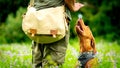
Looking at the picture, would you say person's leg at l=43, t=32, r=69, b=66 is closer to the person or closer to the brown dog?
the person

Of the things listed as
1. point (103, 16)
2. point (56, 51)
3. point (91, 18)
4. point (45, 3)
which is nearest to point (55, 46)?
point (56, 51)

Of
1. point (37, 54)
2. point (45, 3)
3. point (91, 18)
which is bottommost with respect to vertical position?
point (91, 18)

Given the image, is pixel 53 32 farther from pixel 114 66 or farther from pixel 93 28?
pixel 93 28

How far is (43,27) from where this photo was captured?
23.9 ft

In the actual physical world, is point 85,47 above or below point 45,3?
below

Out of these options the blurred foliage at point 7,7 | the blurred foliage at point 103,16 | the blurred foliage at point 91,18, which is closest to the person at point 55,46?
the blurred foliage at point 91,18

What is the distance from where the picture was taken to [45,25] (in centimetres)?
729

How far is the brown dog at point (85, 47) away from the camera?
301 inches

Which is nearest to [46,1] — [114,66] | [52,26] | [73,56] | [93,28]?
[52,26]

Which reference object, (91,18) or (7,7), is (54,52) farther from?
(7,7)

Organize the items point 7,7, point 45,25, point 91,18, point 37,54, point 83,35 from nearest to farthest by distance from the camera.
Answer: point 45,25 → point 83,35 → point 37,54 → point 91,18 → point 7,7

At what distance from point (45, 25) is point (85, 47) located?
79cm

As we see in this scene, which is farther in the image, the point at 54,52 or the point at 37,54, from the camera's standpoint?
the point at 37,54

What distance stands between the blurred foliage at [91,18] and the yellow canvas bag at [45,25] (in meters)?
12.9
